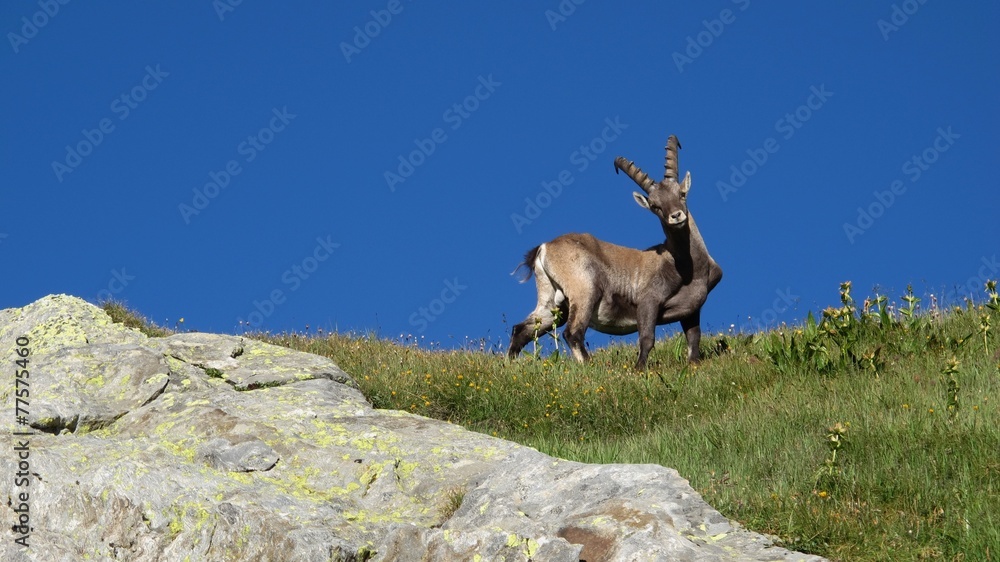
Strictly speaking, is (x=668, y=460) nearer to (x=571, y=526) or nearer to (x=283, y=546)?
(x=571, y=526)

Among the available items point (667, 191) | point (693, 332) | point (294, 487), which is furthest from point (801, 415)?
point (667, 191)

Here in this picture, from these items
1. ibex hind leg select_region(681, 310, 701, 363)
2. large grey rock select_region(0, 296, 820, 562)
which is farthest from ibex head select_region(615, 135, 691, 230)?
large grey rock select_region(0, 296, 820, 562)

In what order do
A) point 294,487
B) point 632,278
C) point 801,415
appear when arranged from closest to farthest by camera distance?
point 294,487, point 801,415, point 632,278

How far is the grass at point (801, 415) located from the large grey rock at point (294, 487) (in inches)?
35.9

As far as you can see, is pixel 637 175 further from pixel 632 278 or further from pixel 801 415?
pixel 801 415

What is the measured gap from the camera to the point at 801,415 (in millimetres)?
8367

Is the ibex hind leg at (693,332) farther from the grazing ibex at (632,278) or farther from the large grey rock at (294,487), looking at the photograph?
the large grey rock at (294,487)

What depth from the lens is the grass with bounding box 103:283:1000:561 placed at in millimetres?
5910

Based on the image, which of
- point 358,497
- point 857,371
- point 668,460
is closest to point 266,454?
point 358,497

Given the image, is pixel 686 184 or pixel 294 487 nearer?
pixel 294 487

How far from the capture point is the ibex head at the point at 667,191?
48.2 feet

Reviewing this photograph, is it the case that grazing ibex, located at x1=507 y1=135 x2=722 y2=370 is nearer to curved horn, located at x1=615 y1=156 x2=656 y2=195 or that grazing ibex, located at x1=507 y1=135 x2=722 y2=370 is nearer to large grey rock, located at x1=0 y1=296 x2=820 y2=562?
curved horn, located at x1=615 y1=156 x2=656 y2=195

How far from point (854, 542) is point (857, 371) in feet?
15.2

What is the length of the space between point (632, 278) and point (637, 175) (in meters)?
1.57
